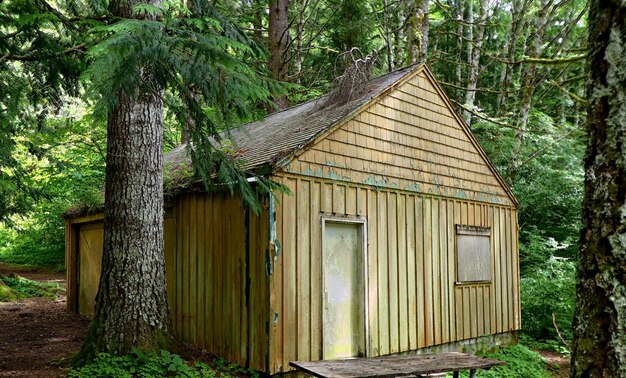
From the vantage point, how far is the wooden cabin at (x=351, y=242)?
6.68 meters

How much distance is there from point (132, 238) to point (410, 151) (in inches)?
182

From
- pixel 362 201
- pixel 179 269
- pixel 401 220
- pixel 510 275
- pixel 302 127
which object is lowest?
pixel 510 275

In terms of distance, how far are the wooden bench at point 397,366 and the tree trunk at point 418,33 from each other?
28.8 ft

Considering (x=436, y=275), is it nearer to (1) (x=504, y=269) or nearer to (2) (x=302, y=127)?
(1) (x=504, y=269)

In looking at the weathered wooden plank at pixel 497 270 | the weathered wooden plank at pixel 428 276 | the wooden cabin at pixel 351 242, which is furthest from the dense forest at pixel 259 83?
the weathered wooden plank at pixel 428 276

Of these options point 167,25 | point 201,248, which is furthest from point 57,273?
point 167,25

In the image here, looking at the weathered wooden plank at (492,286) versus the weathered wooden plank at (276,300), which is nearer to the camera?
the weathered wooden plank at (276,300)

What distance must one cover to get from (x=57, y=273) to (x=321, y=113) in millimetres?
17779

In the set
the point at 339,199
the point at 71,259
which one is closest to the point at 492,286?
the point at 339,199

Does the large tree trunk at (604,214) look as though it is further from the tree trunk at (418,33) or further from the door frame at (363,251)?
the tree trunk at (418,33)

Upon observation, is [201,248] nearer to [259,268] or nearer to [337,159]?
[259,268]

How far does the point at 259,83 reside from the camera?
552 centimetres

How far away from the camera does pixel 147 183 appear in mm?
6508

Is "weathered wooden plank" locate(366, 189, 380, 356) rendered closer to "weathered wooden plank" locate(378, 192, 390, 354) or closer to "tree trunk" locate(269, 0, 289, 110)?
"weathered wooden plank" locate(378, 192, 390, 354)
